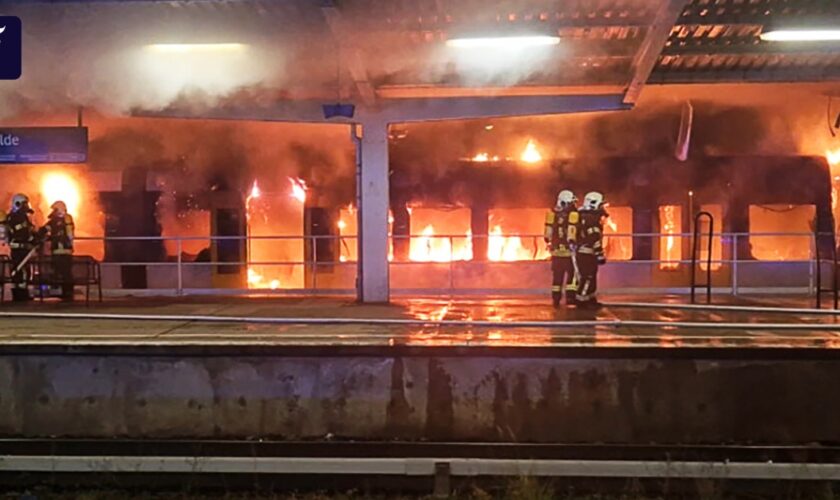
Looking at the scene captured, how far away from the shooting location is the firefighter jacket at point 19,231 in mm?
10828

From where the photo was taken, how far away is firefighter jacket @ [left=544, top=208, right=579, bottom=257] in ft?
30.9

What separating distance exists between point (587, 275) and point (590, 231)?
60 cm

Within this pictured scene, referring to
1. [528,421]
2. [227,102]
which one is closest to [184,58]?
[227,102]

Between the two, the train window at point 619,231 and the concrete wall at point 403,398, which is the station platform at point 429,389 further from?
the train window at point 619,231

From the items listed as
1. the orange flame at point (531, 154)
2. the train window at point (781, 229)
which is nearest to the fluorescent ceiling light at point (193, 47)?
the orange flame at point (531, 154)

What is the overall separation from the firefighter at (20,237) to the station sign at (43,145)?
2.81ft

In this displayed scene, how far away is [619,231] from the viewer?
14453 millimetres

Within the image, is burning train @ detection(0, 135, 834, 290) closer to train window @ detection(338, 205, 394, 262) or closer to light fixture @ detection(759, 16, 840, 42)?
train window @ detection(338, 205, 394, 262)

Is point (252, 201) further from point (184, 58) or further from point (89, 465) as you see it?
point (89, 465)

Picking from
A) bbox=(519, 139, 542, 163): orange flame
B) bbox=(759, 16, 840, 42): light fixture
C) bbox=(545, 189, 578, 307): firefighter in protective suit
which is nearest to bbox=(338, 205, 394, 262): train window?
bbox=(519, 139, 542, 163): orange flame

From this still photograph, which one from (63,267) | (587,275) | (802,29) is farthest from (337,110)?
(802,29)

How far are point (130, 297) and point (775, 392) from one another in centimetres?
993

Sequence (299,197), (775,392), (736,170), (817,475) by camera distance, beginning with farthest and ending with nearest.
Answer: (299,197)
(736,170)
(775,392)
(817,475)

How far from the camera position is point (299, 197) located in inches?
589
